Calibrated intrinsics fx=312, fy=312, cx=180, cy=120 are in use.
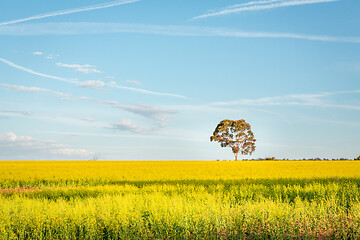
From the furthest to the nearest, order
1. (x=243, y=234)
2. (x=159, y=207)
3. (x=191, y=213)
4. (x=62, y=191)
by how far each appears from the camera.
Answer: (x=62, y=191) → (x=159, y=207) → (x=191, y=213) → (x=243, y=234)

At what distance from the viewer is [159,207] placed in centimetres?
991

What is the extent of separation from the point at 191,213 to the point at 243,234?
1.53 metres

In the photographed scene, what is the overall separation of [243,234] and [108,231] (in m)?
3.63

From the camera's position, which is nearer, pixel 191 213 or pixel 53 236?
pixel 53 236

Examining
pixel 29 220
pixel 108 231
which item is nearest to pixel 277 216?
pixel 108 231

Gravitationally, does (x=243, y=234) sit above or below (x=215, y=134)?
below

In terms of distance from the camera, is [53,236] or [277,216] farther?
[277,216]

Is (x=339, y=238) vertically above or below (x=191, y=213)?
below

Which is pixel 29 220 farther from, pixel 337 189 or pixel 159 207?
pixel 337 189

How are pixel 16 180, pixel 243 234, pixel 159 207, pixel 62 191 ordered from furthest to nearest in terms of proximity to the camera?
pixel 16 180 < pixel 62 191 < pixel 159 207 < pixel 243 234

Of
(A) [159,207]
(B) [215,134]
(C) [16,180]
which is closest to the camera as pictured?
(A) [159,207]

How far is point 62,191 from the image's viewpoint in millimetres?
17828

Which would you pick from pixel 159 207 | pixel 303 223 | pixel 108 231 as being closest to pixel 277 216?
pixel 303 223

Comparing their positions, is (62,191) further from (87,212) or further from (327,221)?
(327,221)
